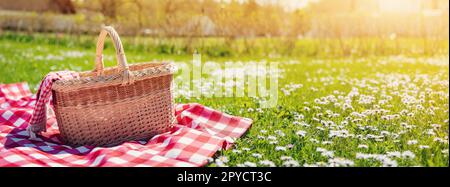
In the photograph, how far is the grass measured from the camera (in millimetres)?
3791

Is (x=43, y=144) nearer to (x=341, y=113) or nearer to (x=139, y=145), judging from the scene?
(x=139, y=145)

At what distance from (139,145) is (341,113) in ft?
6.96

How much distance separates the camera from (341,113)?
517cm

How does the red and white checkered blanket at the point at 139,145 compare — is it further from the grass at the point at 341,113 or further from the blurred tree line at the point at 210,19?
the blurred tree line at the point at 210,19

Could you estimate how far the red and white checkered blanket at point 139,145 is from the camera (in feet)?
12.1

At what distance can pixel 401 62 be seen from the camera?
35.7 feet

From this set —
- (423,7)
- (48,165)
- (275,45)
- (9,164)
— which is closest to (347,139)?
(48,165)

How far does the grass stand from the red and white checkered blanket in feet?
0.55

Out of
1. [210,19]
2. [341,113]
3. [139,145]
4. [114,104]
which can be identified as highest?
[210,19]

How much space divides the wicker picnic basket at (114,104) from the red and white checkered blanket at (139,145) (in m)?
0.12

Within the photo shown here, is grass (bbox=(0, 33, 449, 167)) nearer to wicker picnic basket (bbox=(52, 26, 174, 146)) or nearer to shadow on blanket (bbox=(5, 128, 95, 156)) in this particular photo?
wicker picnic basket (bbox=(52, 26, 174, 146))

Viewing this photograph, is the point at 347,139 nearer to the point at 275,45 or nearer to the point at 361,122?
the point at 361,122

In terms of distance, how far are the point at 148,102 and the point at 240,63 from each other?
647 centimetres

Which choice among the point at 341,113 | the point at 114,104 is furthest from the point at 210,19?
the point at 114,104
